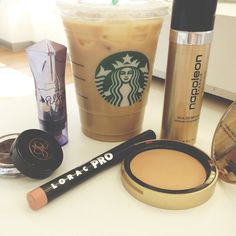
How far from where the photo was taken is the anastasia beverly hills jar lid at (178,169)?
28 cm

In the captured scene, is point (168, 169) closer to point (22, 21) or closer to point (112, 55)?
point (112, 55)

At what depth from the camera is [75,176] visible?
1.01ft

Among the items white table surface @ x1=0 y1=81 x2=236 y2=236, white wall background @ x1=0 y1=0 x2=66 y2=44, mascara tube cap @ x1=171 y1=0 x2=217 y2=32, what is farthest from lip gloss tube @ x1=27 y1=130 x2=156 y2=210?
white wall background @ x1=0 y1=0 x2=66 y2=44

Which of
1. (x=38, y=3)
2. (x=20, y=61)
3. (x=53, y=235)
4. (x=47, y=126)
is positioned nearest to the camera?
(x=53, y=235)

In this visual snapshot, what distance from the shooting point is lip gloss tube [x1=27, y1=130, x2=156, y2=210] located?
0.28 metres

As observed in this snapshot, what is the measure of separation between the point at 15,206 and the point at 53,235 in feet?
0.17

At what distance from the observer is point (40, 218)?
27cm

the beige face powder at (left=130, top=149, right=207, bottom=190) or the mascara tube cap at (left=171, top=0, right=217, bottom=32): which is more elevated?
the mascara tube cap at (left=171, top=0, right=217, bottom=32)

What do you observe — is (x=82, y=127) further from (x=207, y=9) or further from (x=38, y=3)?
(x=38, y=3)

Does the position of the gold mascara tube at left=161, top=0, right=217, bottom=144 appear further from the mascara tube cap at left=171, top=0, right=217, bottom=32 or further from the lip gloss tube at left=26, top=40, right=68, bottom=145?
the lip gloss tube at left=26, top=40, right=68, bottom=145

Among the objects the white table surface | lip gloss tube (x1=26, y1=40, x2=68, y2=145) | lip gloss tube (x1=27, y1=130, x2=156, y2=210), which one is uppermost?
lip gloss tube (x1=26, y1=40, x2=68, y2=145)

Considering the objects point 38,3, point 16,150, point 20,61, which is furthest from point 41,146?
point 38,3

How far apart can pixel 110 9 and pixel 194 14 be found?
0.08 metres

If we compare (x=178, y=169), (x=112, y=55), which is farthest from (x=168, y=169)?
(x=112, y=55)
